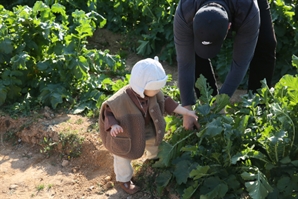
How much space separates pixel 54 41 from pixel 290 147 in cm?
277

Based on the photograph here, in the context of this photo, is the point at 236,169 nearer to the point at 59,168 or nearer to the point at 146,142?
the point at 146,142

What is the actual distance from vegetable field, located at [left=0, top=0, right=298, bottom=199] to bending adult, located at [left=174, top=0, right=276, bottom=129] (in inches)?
6.2

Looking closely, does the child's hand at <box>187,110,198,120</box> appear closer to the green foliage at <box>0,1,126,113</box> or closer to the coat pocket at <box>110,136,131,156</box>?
the coat pocket at <box>110,136,131,156</box>

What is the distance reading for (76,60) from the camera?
5301 millimetres

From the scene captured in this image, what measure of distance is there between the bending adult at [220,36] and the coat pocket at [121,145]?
1.78ft

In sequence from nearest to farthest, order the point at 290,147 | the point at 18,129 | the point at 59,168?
the point at 290,147 → the point at 59,168 → the point at 18,129

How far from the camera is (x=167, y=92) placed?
5328mm

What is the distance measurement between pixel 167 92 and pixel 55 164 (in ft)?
4.43

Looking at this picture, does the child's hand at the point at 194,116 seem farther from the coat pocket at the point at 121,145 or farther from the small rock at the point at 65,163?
the small rock at the point at 65,163

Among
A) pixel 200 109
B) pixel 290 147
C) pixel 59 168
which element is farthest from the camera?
pixel 59 168

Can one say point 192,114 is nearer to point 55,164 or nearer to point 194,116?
point 194,116

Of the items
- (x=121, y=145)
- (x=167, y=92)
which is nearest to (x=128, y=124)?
(x=121, y=145)

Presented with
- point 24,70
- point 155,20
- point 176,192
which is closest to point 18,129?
point 24,70

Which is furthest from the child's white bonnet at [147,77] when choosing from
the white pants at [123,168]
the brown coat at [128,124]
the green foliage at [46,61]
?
the green foliage at [46,61]
